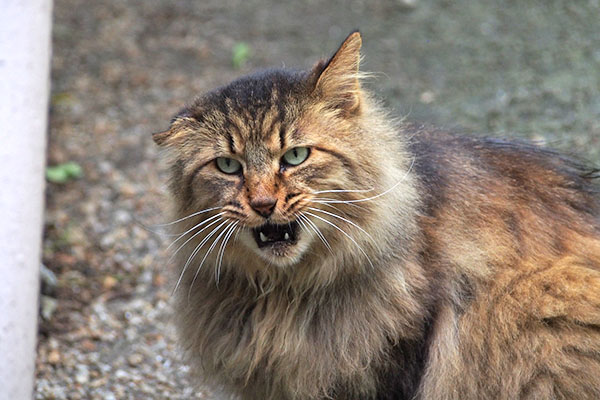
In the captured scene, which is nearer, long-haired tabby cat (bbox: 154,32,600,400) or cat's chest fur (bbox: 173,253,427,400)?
long-haired tabby cat (bbox: 154,32,600,400)

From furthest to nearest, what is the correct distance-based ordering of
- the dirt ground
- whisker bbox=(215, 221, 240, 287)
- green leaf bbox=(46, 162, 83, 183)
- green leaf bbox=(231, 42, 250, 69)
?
green leaf bbox=(231, 42, 250, 69) → green leaf bbox=(46, 162, 83, 183) → the dirt ground → whisker bbox=(215, 221, 240, 287)

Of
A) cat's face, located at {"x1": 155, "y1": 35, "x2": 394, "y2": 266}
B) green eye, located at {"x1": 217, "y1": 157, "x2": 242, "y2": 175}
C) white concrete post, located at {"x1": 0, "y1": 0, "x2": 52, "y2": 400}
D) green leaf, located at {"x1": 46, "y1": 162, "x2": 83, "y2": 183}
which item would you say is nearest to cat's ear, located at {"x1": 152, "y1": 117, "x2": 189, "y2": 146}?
cat's face, located at {"x1": 155, "y1": 35, "x2": 394, "y2": 266}

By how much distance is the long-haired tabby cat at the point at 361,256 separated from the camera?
9.29 feet

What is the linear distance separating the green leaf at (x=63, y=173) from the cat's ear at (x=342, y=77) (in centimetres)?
334

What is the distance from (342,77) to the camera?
292 cm

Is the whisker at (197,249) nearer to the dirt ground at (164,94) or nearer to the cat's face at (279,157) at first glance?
the cat's face at (279,157)

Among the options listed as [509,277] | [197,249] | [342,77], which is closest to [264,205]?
[197,249]

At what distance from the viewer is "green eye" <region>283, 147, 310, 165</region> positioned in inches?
110

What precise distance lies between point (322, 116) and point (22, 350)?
5.72 feet

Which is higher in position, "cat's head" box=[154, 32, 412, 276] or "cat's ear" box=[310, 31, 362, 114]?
"cat's ear" box=[310, 31, 362, 114]

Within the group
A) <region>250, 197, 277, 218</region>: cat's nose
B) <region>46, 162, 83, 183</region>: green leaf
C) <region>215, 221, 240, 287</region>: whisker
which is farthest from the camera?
<region>46, 162, 83, 183</region>: green leaf

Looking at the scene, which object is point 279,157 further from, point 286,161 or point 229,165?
point 229,165

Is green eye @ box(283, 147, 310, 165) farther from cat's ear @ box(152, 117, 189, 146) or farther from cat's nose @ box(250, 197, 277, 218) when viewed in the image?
cat's ear @ box(152, 117, 189, 146)

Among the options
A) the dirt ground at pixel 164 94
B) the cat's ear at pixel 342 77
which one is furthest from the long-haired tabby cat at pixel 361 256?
the dirt ground at pixel 164 94
